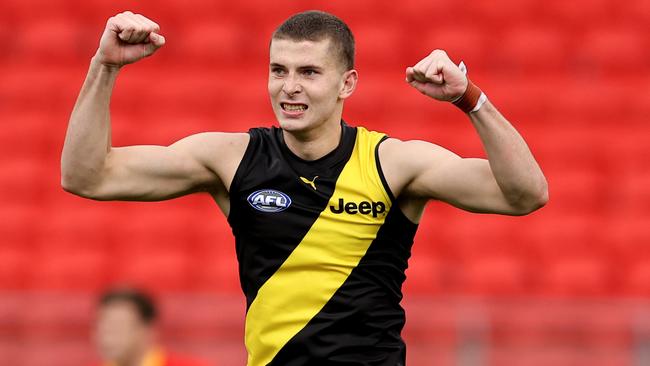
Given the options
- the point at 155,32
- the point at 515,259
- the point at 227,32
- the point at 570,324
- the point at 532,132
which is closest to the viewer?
the point at 155,32

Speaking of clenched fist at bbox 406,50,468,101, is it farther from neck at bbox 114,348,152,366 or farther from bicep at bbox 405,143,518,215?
neck at bbox 114,348,152,366

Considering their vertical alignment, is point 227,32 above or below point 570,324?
above

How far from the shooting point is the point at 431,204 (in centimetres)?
1132

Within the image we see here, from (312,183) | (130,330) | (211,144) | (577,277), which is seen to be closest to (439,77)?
(312,183)

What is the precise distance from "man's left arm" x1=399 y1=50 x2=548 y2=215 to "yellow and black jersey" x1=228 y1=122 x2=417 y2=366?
171 mm

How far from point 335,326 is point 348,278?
0.17 metres

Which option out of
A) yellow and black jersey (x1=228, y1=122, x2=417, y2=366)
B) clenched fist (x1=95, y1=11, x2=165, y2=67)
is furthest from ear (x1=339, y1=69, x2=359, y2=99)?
clenched fist (x1=95, y1=11, x2=165, y2=67)

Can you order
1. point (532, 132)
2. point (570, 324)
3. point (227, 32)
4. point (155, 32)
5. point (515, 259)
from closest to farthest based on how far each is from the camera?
1. point (155, 32)
2. point (570, 324)
3. point (515, 259)
4. point (532, 132)
5. point (227, 32)

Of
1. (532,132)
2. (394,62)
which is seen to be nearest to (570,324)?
(532,132)

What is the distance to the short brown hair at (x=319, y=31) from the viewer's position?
453 centimetres

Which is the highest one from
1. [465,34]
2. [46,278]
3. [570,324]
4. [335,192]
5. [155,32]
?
[465,34]

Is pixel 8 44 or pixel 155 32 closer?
pixel 155 32

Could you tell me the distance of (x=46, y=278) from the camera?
10781 millimetres

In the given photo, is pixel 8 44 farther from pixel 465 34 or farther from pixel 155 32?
pixel 155 32
